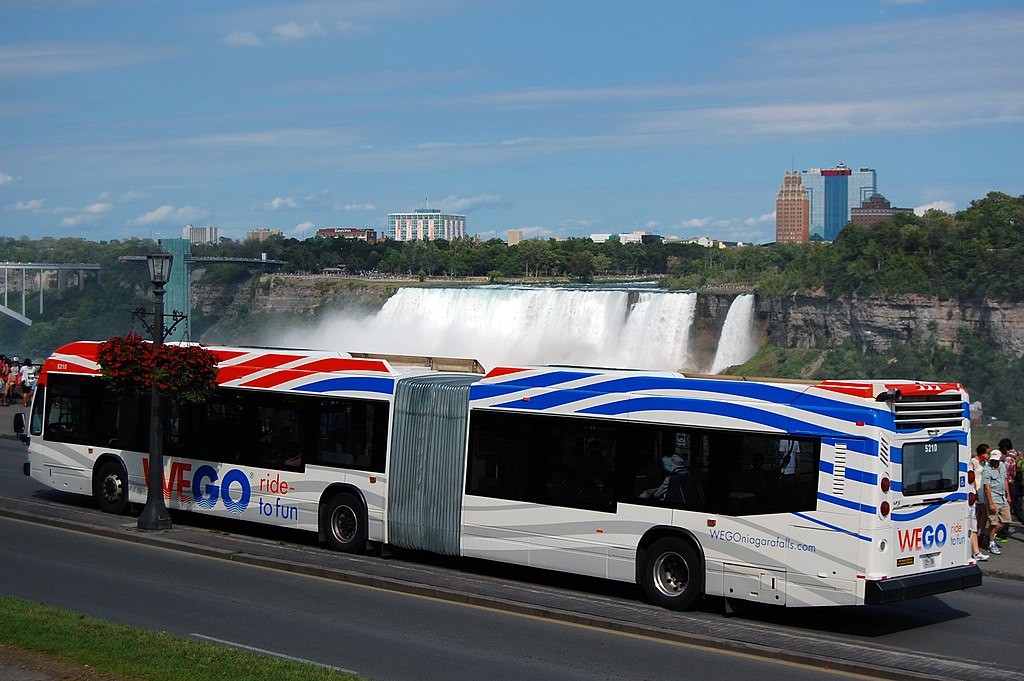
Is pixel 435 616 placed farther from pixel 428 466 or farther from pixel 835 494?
pixel 835 494

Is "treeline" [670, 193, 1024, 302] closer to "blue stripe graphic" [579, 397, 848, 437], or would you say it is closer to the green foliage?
"blue stripe graphic" [579, 397, 848, 437]

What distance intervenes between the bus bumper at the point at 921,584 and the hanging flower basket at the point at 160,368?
421 inches

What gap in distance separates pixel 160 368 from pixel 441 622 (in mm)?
7365

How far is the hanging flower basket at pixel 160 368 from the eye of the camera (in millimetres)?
17891

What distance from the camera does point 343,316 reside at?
118 metres

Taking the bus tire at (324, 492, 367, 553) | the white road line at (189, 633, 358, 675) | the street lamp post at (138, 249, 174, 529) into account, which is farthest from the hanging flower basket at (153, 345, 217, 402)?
the white road line at (189, 633, 358, 675)

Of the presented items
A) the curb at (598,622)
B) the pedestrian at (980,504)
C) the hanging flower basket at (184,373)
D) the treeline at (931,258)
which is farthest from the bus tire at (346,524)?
the treeline at (931,258)

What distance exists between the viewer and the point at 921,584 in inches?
489

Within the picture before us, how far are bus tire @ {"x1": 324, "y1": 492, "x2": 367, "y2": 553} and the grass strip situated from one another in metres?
5.28

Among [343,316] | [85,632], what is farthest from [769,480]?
[343,316]

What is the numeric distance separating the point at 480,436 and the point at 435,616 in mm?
2979

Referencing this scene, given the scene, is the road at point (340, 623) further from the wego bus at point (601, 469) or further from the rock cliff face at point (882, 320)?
the rock cliff face at point (882, 320)

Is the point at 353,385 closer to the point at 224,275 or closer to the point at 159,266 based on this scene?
the point at 159,266

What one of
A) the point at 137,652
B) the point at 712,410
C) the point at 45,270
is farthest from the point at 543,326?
the point at 45,270
